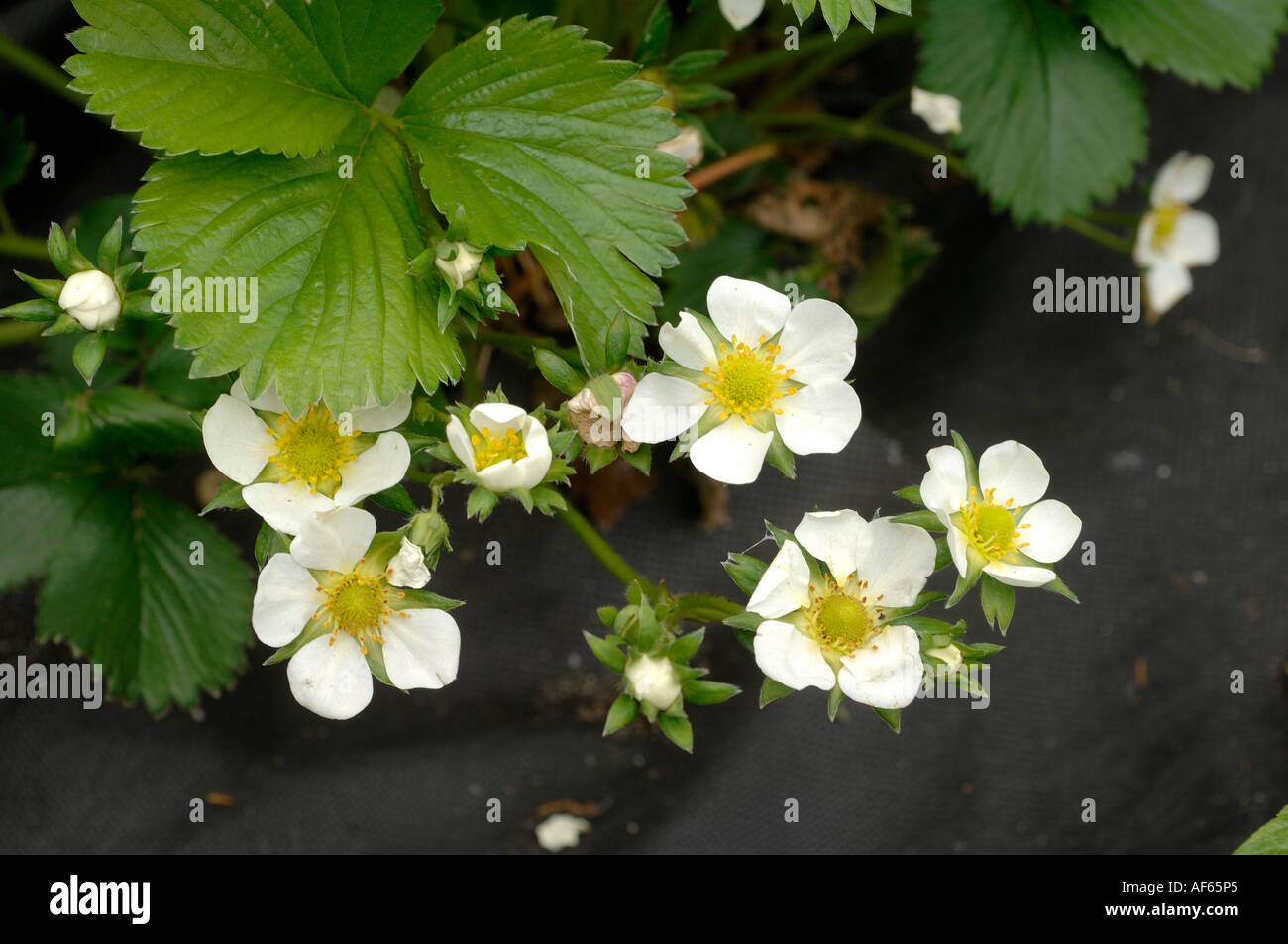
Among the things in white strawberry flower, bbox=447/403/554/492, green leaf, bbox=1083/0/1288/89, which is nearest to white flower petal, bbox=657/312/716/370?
white strawberry flower, bbox=447/403/554/492

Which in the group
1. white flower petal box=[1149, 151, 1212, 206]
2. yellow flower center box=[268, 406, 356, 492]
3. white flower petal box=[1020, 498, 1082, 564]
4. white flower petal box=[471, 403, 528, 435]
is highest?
white flower petal box=[1149, 151, 1212, 206]

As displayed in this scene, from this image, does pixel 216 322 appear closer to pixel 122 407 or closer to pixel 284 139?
pixel 284 139

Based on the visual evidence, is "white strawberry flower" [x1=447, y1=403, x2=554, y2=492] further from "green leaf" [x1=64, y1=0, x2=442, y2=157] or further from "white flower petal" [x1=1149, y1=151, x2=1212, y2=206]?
"white flower petal" [x1=1149, y1=151, x2=1212, y2=206]

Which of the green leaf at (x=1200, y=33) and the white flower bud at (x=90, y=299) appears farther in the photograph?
the green leaf at (x=1200, y=33)

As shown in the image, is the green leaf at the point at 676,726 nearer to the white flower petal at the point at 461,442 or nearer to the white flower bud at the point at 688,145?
the white flower petal at the point at 461,442

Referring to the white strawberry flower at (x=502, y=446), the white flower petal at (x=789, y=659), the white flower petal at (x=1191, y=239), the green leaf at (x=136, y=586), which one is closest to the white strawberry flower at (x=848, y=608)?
the white flower petal at (x=789, y=659)

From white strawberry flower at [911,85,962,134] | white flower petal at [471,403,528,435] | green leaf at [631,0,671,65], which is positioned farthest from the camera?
white strawberry flower at [911,85,962,134]
